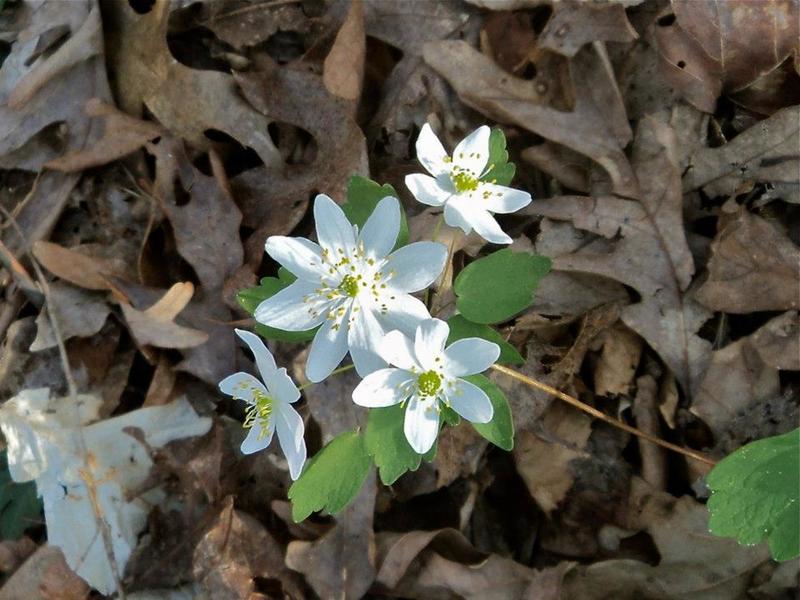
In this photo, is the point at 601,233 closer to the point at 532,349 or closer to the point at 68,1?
the point at 532,349

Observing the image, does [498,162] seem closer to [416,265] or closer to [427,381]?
[416,265]

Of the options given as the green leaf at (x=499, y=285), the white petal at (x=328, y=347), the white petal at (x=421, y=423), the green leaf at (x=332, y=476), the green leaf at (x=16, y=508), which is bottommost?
the green leaf at (x=16, y=508)

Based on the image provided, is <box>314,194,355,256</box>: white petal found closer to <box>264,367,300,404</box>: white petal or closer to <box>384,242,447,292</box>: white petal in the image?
<box>384,242,447,292</box>: white petal

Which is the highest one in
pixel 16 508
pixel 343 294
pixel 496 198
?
pixel 496 198

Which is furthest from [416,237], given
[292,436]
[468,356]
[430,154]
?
[292,436]

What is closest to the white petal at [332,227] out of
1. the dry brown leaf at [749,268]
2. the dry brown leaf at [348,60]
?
the dry brown leaf at [348,60]

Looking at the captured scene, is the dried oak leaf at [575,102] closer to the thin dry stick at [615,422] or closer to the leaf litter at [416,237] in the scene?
the leaf litter at [416,237]
